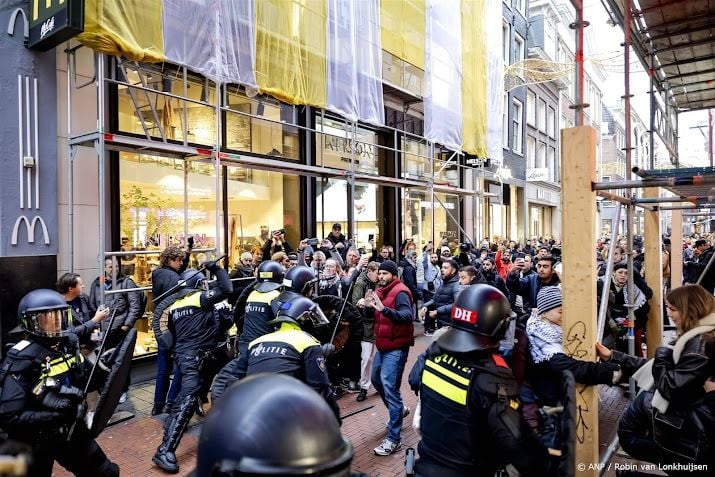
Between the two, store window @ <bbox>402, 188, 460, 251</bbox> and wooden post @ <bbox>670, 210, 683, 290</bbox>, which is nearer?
wooden post @ <bbox>670, 210, 683, 290</bbox>

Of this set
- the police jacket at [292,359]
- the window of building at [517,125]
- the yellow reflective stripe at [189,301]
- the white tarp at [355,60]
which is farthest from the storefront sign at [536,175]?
the police jacket at [292,359]

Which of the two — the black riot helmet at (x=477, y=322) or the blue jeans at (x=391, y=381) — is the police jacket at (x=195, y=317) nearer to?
the blue jeans at (x=391, y=381)

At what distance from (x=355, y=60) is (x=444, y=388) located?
30.6 feet

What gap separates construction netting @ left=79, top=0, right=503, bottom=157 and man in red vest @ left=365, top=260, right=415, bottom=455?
4.79 meters

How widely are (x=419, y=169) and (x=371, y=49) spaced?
5754 mm

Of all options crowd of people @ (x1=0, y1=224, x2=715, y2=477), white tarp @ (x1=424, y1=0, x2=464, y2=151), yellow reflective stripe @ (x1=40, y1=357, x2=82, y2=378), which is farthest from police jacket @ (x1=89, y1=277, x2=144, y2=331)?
white tarp @ (x1=424, y1=0, x2=464, y2=151)

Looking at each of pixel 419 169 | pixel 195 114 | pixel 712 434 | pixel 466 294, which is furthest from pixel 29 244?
pixel 419 169

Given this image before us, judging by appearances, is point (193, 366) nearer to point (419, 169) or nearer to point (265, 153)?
point (265, 153)

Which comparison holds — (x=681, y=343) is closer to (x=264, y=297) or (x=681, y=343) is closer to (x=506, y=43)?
(x=264, y=297)

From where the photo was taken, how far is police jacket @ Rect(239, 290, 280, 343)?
5.17 m

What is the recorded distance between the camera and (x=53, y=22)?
6.06 metres

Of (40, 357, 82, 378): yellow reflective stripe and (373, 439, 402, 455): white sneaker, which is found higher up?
(40, 357, 82, 378): yellow reflective stripe

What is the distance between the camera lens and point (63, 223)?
698 cm

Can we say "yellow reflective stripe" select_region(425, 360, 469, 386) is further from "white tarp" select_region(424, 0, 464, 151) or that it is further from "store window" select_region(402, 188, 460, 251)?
"store window" select_region(402, 188, 460, 251)
